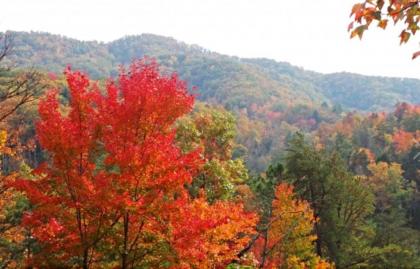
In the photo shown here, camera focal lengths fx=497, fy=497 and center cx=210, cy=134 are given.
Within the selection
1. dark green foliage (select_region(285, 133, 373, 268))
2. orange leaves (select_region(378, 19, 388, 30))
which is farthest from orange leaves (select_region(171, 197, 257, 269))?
dark green foliage (select_region(285, 133, 373, 268))

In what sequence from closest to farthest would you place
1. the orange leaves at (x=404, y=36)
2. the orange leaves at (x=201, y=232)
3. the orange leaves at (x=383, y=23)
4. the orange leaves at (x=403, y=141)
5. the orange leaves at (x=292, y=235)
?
the orange leaves at (x=383, y=23), the orange leaves at (x=404, y=36), the orange leaves at (x=201, y=232), the orange leaves at (x=292, y=235), the orange leaves at (x=403, y=141)

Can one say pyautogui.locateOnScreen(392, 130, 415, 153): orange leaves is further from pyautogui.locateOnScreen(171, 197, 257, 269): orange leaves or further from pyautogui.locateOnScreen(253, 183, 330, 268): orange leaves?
pyautogui.locateOnScreen(171, 197, 257, 269): orange leaves

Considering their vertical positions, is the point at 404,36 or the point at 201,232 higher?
the point at 404,36

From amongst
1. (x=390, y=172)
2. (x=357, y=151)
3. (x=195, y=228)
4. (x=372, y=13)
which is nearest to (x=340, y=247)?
(x=195, y=228)

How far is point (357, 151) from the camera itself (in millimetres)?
82562

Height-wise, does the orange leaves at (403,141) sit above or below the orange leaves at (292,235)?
above

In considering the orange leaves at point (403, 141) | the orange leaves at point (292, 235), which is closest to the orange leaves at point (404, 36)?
the orange leaves at point (292, 235)

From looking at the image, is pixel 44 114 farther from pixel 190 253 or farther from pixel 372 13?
pixel 372 13

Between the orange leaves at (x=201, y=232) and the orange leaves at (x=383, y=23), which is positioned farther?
the orange leaves at (x=201, y=232)

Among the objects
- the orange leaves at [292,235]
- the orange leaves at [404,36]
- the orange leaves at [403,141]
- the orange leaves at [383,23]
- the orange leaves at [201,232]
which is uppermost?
the orange leaves at [383,23]

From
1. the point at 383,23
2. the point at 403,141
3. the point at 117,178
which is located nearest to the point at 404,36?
the point at 383,23

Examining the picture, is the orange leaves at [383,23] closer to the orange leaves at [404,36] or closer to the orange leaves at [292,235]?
the orange leaves at [404,36]

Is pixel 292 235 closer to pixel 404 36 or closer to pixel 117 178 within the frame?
pixel 117 178

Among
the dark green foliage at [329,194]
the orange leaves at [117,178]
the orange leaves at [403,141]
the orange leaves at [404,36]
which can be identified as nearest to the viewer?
the orange leaves at [404,36]
